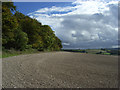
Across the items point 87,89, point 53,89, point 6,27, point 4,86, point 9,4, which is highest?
point 9,4

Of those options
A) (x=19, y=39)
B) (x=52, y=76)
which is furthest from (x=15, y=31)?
(x=52, y=76)

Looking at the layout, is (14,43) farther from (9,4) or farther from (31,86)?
(31,86)

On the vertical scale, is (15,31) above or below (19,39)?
above

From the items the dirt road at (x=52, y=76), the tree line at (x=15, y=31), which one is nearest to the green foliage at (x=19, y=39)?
the tree line at (x=15, y=31)

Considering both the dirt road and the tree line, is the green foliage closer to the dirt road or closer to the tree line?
the tree line

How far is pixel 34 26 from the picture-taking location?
23.7 m

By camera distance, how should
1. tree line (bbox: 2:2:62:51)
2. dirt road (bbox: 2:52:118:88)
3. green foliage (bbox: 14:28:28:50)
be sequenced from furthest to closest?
1. green foliage (bbox: 14:28:28:50)
2. tree line (bbox: 2:2:62:51)
3. dirt road (bbox: 2:52:118:88)

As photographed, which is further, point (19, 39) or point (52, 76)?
point (19, 39)

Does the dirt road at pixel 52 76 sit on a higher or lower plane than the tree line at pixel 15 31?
lower

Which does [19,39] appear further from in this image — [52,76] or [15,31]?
[52,76]

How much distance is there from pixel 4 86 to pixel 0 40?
1099 cm

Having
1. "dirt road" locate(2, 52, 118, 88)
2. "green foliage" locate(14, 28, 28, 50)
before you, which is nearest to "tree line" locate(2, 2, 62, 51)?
"green foliage" locate(14, 28, 28, 50)

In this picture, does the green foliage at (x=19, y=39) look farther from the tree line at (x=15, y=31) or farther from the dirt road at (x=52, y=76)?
the dirt road at (x=52, y=76)

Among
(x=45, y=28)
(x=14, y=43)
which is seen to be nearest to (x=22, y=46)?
(x=14, y=43)
